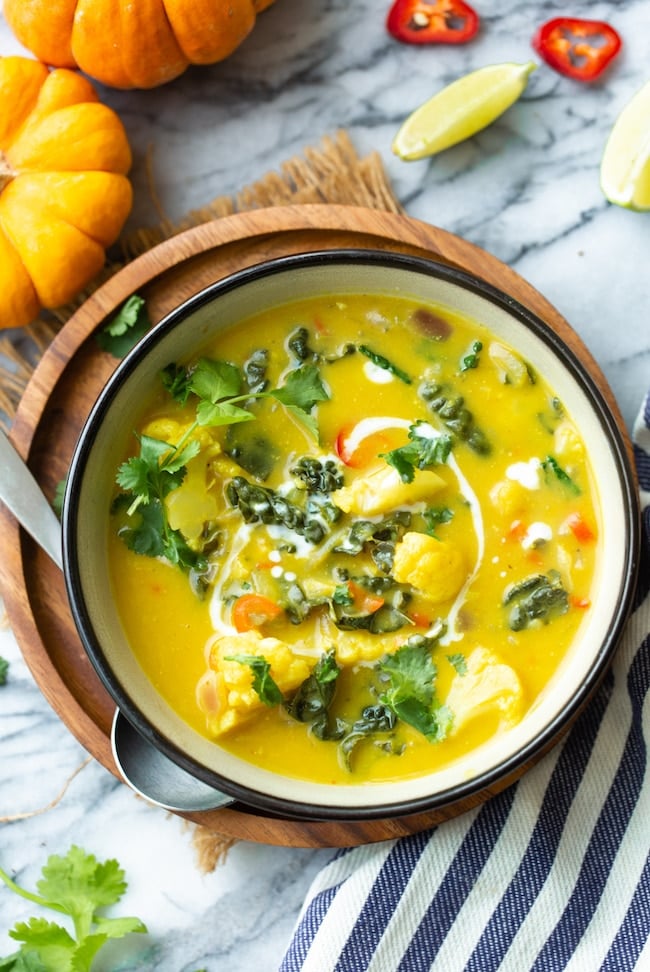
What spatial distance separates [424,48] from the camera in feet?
12.3

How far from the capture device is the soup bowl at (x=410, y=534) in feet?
9.97

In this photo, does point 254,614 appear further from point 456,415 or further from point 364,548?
point 456,415

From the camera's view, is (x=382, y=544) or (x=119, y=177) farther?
(x=119, y=177)

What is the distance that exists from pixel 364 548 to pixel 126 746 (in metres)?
0.92

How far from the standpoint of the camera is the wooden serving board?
3293 millimetres

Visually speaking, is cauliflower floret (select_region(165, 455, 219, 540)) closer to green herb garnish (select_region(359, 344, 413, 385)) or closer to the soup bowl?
the soup bowl

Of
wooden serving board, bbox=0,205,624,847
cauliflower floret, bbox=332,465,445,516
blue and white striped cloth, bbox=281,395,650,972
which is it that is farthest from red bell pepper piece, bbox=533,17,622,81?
cauliflower floret, bbox=332,465,445,516

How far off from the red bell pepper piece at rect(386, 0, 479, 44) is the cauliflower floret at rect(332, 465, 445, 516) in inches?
62.5

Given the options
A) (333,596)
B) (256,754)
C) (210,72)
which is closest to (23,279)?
(210,72)

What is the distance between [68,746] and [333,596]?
1195mm

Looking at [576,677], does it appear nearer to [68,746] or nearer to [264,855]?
[264,855]

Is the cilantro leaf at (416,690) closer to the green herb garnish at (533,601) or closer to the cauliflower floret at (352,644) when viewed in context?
the cauliflower floret at (352,644)

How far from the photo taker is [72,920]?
3.61 m

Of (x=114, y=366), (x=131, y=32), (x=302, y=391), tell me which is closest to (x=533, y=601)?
(x=302, y=391)
